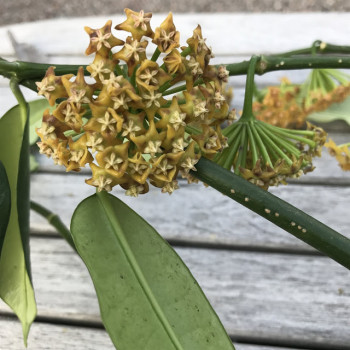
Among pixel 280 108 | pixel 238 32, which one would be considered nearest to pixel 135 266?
pixel 280 108

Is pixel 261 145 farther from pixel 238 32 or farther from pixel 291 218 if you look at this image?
pixel 238 32

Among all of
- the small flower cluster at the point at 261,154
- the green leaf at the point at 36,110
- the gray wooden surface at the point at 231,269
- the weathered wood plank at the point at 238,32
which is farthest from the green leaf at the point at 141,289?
the weathered wood plank at the point at 238,32

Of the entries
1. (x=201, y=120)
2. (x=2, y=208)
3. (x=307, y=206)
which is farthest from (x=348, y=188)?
(x=2, y=208)

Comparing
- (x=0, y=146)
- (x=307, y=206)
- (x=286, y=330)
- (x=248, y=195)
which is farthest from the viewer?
(x=307, y=206)

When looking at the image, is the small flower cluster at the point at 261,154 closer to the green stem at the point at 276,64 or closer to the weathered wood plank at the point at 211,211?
the green stem at the point at 276,64

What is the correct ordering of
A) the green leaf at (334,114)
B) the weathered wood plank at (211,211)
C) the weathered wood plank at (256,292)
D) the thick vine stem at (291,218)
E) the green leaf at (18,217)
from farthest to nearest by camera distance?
the green leaf at (334,114)
the weathered wood plank at (211,211)
the weathered wood plank at (256,292)
the green leaf at (18,217)
the thick vine stem at (291,218)

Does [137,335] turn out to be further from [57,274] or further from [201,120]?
[57,274]
